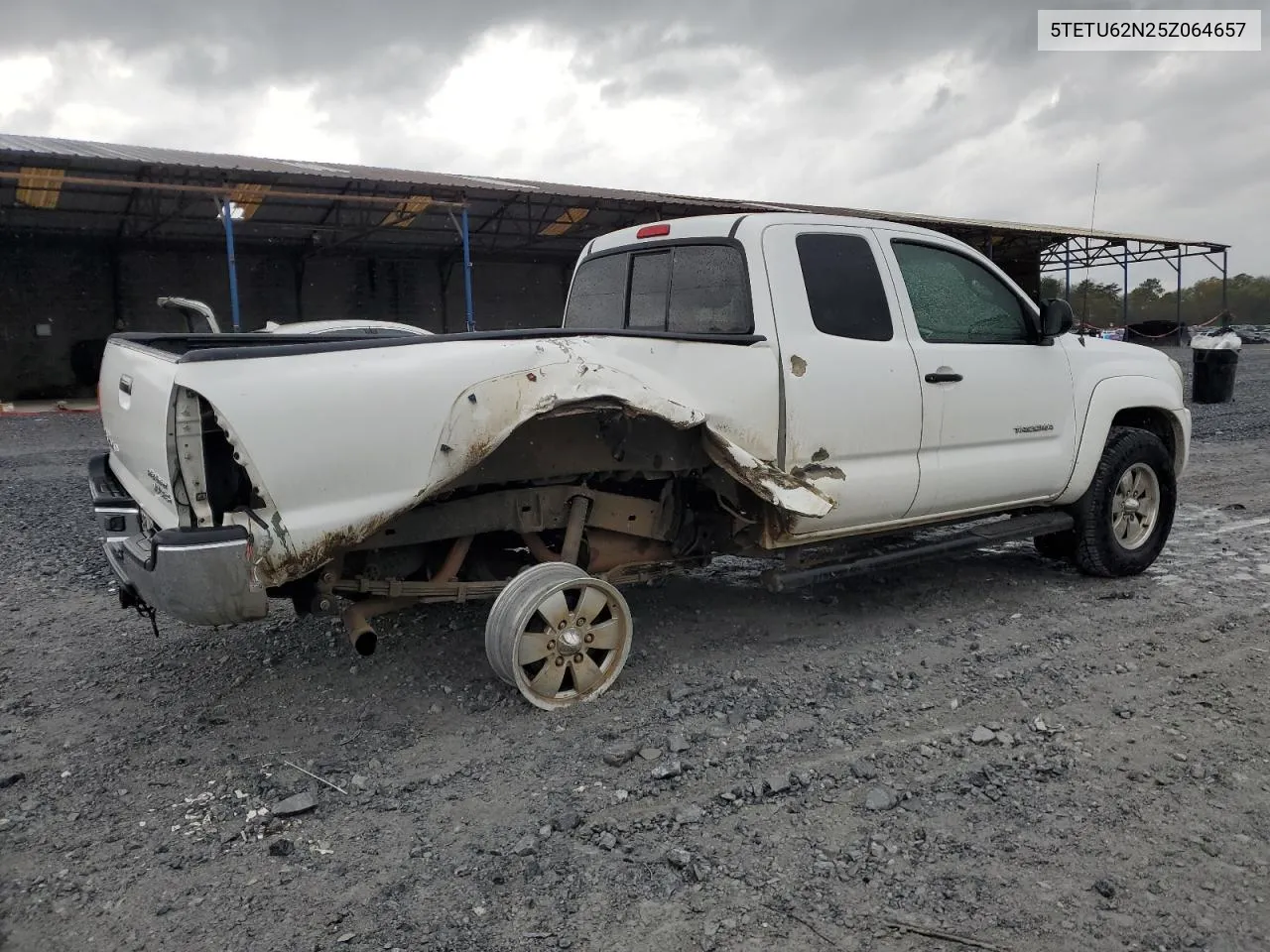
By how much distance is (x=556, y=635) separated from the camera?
368 cm

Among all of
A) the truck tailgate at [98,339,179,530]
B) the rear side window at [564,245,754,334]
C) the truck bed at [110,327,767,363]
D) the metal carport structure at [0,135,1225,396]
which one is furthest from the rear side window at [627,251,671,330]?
the metal carport structure at [0,135,1225,396]

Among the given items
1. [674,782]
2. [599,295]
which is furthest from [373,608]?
[599,295]

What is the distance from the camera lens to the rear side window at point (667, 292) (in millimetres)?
4207

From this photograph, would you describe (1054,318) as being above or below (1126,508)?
above

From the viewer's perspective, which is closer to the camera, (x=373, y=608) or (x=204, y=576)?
(x=204, y=576)

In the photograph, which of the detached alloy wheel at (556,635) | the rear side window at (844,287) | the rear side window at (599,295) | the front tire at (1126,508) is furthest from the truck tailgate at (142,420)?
the front tire at (1126,508)

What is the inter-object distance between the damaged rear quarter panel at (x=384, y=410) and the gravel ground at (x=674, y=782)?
0.89 m

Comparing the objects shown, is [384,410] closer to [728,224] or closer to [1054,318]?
[728,224]

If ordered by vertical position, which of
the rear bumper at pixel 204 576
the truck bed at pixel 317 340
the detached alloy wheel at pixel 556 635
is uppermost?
the truck bed at pixel 317 340

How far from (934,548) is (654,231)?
A: 2152 millimetres

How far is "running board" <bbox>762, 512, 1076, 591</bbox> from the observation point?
4.30m

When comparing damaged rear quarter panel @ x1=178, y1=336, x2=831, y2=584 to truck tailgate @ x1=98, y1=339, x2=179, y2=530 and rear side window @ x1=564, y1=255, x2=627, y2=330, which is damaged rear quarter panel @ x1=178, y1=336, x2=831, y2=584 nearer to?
truck tailgate @ x1=98, y1=339, x2=179, y2=530

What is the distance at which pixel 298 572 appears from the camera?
3193 mm

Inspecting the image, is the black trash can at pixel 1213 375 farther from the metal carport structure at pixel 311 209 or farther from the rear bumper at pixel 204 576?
the rear bumper at pixel 204 576
